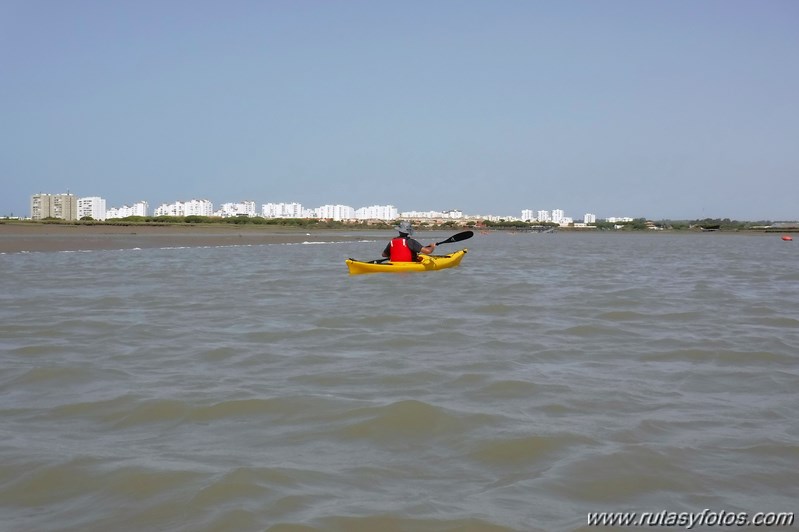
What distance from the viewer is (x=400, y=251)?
49.7 feet

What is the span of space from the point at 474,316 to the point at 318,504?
6.11 m

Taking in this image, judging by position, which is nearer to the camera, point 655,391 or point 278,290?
point 655,391

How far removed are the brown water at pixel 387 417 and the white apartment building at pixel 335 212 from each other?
153 m

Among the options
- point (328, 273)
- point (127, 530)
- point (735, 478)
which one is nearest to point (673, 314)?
point (735, 478)

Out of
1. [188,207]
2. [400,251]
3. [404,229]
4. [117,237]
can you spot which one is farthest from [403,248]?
[188,207]

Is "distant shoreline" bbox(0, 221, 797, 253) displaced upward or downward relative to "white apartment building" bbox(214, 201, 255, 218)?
downward

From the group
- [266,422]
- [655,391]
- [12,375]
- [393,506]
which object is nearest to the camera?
[393,506]

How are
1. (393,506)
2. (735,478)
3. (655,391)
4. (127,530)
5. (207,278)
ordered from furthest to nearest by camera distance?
(207,278), (655,391), (735,478), (393,506), (127,530)

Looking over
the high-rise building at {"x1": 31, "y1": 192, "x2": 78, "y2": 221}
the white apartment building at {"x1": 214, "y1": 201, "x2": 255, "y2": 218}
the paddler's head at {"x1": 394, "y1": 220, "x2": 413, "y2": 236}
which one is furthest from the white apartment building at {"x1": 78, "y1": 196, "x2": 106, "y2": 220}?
the paddler's head at {"x1": 394, "y1": 220, "x2": 413, "y2": 236}

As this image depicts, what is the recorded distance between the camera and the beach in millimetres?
27422

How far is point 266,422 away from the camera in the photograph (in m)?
4.20

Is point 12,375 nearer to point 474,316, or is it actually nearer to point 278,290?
point 474,316

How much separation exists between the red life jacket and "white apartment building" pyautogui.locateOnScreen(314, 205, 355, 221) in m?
146

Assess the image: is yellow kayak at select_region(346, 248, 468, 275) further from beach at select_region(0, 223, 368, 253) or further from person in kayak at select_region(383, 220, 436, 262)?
beach at select_region(0, 223, 368, 253)
